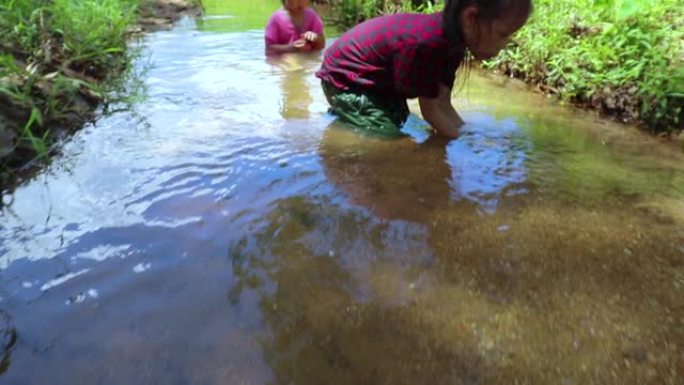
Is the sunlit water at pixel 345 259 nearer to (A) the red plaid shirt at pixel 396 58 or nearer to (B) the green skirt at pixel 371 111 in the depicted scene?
(B) the green skirt at pixel 371 111

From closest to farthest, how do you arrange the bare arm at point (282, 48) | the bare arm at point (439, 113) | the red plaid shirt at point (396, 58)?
the red plaid shirt at point (396, 58), the bare arm at point (439, 113), the bare arm at point (282, 48)

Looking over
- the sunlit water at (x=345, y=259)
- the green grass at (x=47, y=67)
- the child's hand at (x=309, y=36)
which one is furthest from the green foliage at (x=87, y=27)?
the child's hand at (x=309, y=36)

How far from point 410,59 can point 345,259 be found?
4.32 feet

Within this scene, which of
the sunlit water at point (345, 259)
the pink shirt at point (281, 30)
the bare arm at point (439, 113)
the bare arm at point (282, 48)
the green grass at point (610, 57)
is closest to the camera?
the sunlit water at point (345, 259)

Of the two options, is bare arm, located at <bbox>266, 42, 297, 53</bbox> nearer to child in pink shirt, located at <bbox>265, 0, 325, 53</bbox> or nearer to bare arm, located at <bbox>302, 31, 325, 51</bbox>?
child in pink shirt, located at <bbox>265, 0, 325, 53</bbox>

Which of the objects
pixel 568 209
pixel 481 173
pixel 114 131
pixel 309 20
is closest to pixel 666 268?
pixel 568 209

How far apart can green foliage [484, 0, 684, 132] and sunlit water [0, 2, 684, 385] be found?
0.88 ft

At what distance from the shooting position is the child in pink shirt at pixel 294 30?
17.3 ft

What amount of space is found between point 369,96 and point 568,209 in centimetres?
Result: 136

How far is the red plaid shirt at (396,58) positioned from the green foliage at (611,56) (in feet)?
3.87

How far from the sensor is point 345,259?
165 cm

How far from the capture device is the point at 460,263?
163 centimetres

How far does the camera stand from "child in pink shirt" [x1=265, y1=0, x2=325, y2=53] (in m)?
5.28

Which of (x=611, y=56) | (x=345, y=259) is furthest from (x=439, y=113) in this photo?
(x=611, y=56)
